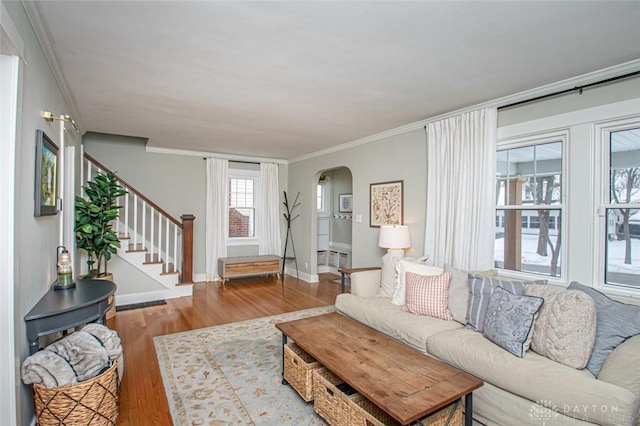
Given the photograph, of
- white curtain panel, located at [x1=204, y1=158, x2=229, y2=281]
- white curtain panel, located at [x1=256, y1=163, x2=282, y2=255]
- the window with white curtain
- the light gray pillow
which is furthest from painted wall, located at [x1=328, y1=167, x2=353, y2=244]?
the light gray pillow

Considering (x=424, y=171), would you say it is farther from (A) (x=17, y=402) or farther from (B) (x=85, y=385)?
(A) (x=17, y=402)

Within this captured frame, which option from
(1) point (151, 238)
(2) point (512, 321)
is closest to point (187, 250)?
(1) point (151, 238)

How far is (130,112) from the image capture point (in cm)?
362

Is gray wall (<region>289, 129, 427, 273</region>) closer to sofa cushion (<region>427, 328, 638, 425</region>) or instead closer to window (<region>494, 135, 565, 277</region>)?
window (<region>494, 135, 565, 277</region>)

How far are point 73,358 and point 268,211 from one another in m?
4.95

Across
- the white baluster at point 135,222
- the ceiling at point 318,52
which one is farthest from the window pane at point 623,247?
the white baluster at point 135,222

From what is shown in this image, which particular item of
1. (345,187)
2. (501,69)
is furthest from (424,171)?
(345,187)

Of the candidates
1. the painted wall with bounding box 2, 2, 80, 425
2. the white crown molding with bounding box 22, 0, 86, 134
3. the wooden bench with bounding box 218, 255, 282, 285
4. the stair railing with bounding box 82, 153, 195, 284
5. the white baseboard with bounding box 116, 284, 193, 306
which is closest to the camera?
the painted wall with bounding box 2, 2, 80, 425

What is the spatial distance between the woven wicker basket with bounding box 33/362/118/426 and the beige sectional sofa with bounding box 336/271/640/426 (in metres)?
2.13

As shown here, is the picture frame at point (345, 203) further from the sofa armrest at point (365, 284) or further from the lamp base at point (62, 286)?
the lamp base at point (62, 286)

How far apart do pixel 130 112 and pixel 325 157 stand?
10.3 feet

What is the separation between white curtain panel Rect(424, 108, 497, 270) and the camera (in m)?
3.15

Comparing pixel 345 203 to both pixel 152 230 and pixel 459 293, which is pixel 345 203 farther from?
pixel 459 293

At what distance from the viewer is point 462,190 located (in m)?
3.36
